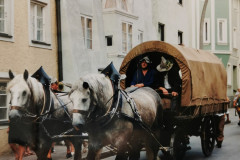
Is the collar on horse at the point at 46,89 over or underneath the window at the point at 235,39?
underneath

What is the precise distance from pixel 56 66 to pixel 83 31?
2.61 metres

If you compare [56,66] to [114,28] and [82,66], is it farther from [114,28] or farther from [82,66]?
[114,28]

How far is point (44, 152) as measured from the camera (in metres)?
7.80

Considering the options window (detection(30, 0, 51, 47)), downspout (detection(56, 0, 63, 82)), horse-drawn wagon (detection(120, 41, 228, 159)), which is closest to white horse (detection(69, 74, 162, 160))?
horse-drawn wagon (detection(120, 41, 228, 159))

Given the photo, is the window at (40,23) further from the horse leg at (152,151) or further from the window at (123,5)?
the horse leg at (152,151)

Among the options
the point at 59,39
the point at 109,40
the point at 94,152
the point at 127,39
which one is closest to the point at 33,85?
the point at 94,152

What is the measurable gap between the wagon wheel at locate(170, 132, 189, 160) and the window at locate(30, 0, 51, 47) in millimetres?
7090

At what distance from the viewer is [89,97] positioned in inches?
278

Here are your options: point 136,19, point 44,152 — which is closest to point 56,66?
point 136,19

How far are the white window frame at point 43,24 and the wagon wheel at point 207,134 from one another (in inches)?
264

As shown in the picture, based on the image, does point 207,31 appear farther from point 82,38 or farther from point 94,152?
point 94,152

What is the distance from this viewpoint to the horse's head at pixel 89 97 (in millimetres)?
6938

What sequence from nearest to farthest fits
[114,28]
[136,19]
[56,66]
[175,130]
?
[175,130] < [56,66] < [114,28] < [136,19]

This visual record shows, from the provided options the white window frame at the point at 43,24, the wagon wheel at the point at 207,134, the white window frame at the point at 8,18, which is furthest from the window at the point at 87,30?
the wagon wheel at the point at 207,134
